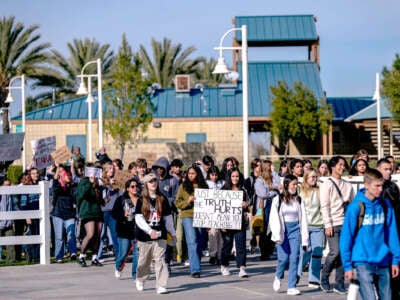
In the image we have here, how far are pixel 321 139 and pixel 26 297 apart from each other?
4789 cm

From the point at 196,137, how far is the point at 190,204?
42.2 m

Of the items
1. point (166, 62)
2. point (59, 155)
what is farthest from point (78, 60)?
point (59, 155)

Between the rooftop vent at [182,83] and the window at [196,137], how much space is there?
2.84 metres

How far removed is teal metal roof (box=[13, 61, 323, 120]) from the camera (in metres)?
58.7

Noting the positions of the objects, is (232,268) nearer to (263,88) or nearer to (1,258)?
(1,258)

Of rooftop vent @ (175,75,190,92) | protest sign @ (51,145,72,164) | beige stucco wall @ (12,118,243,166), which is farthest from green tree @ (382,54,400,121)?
Result: protest sign @ (51,145,72,164)

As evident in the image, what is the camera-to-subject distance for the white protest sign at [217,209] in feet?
51.2

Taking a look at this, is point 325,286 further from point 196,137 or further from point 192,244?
point 196,137

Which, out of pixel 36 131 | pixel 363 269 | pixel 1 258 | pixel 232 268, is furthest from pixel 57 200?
pixel 36 131

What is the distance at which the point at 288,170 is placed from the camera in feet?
63.6

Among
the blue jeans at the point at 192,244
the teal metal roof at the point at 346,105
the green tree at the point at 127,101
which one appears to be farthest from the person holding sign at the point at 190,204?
the teal metal roof at the point at 346,105

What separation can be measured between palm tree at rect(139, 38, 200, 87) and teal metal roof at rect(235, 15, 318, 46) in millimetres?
3627

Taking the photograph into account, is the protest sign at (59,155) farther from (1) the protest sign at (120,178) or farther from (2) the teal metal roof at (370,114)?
(2) the teal metal roof at (370,114)

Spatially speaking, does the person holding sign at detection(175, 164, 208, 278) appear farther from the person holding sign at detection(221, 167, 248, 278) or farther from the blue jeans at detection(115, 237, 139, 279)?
the blue jeans at detection(115, 237, 139, 279)
